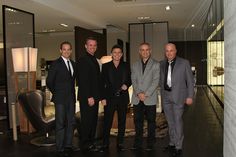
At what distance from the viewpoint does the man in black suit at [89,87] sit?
4.35 metres

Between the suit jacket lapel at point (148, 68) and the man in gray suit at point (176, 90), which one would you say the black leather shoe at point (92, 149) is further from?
the suit jacket lapel at point (148, 68)

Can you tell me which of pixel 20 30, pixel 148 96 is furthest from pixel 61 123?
pixel 20 30

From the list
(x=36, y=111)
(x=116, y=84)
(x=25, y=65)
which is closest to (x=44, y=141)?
(x=36, y=111)

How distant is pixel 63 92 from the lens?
4340 millimetres

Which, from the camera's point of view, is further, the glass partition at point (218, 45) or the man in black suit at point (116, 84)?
the glass partition at point (218, 45)

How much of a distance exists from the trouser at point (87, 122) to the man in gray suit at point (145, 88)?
0.60 metres

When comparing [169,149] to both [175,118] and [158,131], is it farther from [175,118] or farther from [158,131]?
[158,131]

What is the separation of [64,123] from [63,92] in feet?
1.51

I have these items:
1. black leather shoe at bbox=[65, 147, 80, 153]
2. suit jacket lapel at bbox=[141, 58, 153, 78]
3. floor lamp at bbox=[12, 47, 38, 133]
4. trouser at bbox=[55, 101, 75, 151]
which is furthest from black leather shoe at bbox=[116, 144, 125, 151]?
floor lamp at bbox=[12, 47, 38, 133]

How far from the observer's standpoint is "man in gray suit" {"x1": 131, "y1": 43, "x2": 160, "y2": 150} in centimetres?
439

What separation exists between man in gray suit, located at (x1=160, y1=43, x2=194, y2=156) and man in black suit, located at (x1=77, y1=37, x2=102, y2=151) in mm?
935

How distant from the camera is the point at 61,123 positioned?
439 cm

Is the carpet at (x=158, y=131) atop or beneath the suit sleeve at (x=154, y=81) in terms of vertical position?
beneath

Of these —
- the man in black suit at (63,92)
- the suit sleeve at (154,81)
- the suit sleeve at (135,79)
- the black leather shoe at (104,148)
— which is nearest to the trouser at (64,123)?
the man in black suit at (63,92)
